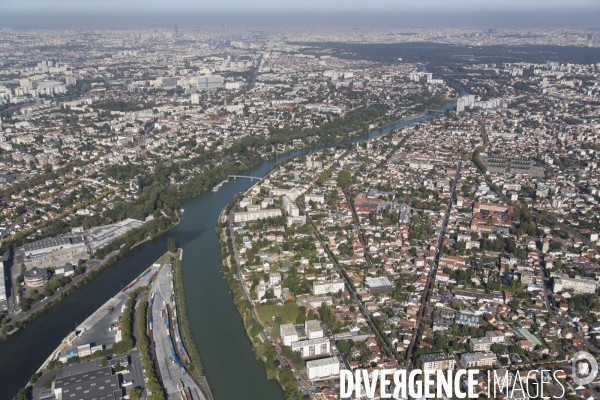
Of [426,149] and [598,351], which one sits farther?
[426,149]

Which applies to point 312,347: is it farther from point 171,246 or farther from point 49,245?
point 49,245

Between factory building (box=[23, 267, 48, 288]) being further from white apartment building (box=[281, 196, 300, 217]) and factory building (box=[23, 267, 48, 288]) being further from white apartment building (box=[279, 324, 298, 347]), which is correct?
white apartment building (box=[281, 196, 300, 217])

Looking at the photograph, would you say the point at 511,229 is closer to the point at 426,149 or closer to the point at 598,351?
the point at 598,351

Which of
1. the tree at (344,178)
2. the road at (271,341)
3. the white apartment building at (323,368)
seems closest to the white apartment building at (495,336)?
the white apartment building at (323,368)

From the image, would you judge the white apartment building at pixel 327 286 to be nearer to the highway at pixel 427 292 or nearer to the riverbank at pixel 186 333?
the highway at pixel 427 292

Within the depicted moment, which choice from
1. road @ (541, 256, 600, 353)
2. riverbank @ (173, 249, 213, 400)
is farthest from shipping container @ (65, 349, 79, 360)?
road @ (541, 256, 600, 353)

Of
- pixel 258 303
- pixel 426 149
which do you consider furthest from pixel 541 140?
pixel 258 303
